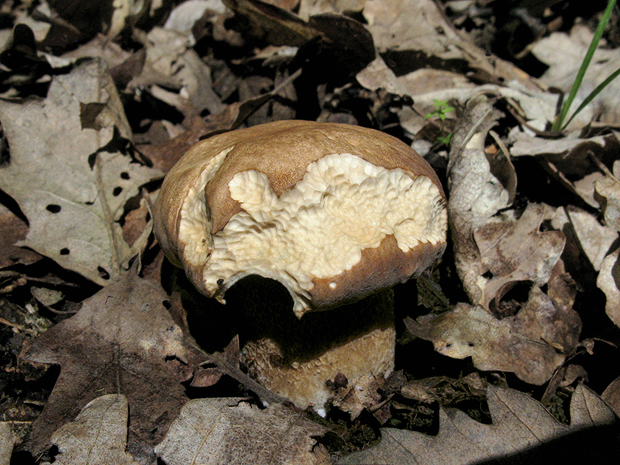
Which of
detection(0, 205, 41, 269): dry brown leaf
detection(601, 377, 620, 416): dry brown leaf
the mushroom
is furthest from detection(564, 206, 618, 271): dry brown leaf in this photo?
detection(0, 205, 41, 269): dry brown leaf

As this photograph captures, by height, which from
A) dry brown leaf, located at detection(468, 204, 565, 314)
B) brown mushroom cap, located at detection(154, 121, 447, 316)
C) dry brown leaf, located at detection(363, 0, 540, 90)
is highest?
dry brown leaf, located at detection(363, 0, 540, 90)

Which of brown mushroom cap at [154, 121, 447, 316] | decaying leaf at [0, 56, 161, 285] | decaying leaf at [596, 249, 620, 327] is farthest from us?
decaying leaf at [0, 56, 161, 285]

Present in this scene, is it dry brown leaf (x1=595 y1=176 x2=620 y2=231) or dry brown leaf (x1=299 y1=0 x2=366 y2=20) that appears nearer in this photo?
dry brown leaf (x1=595 y1=176 x2=620 y2=231)

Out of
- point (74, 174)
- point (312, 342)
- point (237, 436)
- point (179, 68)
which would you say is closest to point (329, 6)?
point (179, 68)

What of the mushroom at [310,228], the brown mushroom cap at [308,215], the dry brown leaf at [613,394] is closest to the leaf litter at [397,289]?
the dry brown leaf at [613,394]

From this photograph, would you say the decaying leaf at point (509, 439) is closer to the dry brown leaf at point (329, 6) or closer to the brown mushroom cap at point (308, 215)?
the brown mushroom cap at point (308, 215)

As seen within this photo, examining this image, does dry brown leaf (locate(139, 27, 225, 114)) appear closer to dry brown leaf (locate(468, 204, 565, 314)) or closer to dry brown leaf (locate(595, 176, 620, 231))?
dry brown leaf (locate(468, 204, 565, 314))

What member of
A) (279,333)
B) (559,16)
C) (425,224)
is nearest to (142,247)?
(279,333)

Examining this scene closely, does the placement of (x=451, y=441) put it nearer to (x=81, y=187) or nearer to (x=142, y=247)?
(x=142, y=247)
